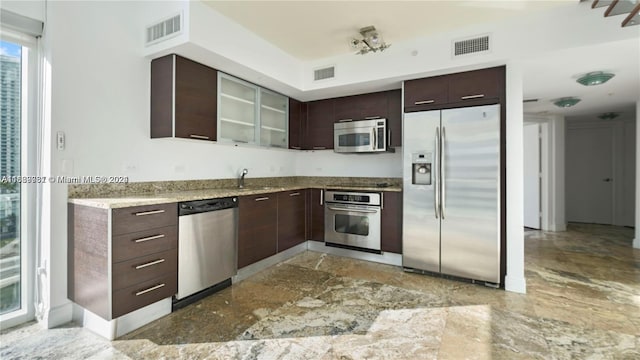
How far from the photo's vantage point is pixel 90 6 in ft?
7.82

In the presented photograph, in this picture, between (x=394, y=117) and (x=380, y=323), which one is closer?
(x=380, y=323)

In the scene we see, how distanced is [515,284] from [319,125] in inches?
118

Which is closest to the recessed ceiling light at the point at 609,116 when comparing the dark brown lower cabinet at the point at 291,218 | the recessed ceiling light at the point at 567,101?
the recessed ceiling light at the point at 567,101

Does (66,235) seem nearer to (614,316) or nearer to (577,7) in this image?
(614,316)

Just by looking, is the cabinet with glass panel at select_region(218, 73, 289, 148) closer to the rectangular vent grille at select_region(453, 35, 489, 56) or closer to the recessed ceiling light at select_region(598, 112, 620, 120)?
the rectangular vent grille at select_region(453, 35, 489, 56)

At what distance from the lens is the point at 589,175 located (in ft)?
20.8

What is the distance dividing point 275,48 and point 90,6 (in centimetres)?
168

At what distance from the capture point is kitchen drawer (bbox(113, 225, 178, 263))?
6.57 ft

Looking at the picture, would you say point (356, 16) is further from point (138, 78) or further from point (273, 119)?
point (138, 78)

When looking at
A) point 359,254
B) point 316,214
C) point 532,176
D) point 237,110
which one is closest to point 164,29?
point 237,110

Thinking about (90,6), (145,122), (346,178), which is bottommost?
(346,178)

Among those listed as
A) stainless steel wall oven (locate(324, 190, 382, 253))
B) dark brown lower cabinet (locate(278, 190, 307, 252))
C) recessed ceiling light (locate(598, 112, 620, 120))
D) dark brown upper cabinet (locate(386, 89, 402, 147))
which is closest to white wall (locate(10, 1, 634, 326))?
dark brown upper cabinet (locate(386, 89, 402, 147))

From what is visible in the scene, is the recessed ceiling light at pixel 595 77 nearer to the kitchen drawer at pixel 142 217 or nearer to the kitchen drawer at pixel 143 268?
the kitchen drawer at pixel 142 217

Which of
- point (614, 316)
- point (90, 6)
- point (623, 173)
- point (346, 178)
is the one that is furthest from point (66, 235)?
point (623, 173)
